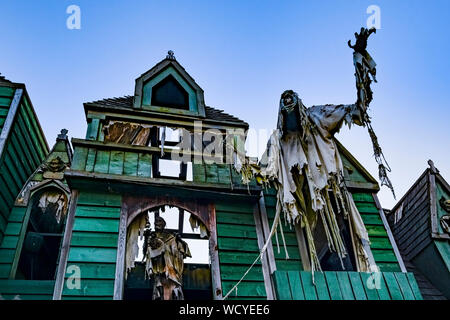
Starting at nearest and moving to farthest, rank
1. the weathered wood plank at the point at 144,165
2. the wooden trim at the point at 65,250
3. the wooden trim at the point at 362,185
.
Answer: the wooden trim at the point at 65,250
the weathered wood plank at the point at 144,165
the wooden trim at the point at 362,185

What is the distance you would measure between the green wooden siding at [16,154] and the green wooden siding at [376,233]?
8024 mm

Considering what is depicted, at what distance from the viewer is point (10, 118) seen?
31.8 ft

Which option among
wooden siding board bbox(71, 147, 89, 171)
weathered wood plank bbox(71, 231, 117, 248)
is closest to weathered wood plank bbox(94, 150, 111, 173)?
wooden siding board bbox(71, 147, 89, 171)

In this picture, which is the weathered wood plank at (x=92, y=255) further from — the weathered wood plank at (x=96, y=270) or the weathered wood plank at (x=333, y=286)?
the weathered wood plank at (x=333, y=286)

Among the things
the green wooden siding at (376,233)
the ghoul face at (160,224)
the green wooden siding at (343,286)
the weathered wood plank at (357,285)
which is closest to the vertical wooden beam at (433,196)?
the green wooden siding at (376,233)

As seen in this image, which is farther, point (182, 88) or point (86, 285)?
point (182, 88)

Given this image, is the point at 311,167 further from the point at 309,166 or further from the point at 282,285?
the point at 282,285

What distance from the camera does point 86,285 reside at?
6.98 metres

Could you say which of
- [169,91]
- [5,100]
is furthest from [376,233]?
[5,100]

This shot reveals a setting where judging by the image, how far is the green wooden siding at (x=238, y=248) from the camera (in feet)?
24.8

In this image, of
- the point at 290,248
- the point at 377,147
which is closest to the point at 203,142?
the point at 290,248

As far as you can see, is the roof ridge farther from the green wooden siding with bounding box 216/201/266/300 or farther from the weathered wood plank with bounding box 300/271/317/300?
the weathered wood plank with bounding box 300/271/317/300

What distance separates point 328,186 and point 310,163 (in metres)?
0.61
